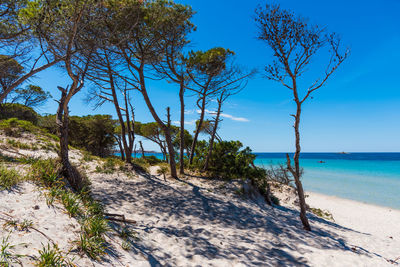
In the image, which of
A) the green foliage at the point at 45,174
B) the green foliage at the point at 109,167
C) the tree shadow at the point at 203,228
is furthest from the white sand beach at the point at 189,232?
the green foliage at the point at 109,167

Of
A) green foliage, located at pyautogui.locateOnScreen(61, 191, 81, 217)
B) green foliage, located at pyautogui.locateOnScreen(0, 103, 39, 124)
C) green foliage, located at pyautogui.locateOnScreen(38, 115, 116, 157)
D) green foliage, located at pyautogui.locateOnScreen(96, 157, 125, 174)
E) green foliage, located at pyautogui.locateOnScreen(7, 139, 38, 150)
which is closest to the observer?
green foliage, located at pyautogui.locateOnScreen(61, 191, 81, 217)

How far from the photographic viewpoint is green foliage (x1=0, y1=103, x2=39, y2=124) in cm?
1876

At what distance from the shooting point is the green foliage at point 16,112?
18763 mm

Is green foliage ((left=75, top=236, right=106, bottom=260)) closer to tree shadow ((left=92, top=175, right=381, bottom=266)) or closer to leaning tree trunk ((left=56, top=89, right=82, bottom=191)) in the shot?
tree shadow ((left=92, top=175, right=381, bottom=266))

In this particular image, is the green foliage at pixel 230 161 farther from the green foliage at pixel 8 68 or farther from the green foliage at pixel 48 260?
the green foliage at pixel 8 68

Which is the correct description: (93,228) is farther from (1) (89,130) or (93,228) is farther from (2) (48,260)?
(1) (89,130)

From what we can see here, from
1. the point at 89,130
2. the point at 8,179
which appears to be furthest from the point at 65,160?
the point at 89,130

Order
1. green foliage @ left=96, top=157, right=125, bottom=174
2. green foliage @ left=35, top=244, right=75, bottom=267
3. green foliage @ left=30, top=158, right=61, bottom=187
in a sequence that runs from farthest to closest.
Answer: green foliage @ left=96, top=157, right=125, bottom=174, green foliage @ left=30, top=158, right=61, bottom=187, green foliage @ left=35, top=244, right=75, bottom=267

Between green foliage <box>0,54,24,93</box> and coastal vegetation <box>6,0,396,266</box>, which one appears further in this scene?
green foliage <box>0,54,24,93</box>

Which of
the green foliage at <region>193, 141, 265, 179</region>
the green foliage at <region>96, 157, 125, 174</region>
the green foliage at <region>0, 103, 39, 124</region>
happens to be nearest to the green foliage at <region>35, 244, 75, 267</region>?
the green foliage at <region>96, 157, 125, 174</region>

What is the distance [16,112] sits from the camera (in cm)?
1952

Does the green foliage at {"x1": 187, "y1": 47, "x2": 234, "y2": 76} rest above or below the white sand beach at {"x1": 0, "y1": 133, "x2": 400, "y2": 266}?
above

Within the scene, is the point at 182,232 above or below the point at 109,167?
below

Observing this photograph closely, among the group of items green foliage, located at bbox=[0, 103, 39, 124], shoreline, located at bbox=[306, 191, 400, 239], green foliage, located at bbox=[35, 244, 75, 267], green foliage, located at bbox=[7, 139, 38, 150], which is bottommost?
shoreline, located at bbox=[306, 191, 400, 239]
